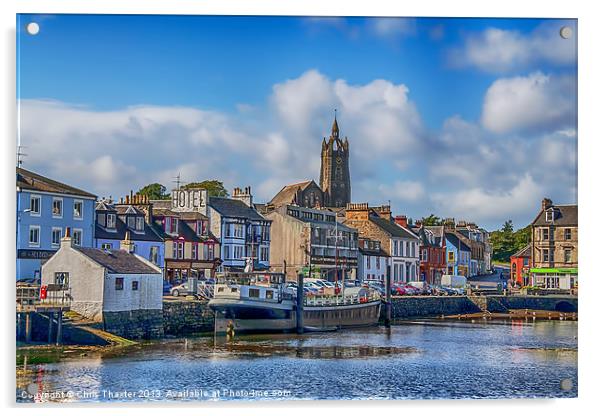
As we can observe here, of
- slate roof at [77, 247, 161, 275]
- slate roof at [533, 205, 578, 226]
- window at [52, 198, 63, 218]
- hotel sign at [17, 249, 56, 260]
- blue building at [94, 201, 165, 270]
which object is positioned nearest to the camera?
slate roof at [533, 205, 578, 226]

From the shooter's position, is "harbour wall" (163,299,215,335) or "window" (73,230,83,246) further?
"harbour wall" (163,299,215,335)

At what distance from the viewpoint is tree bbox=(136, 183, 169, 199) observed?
26.1m

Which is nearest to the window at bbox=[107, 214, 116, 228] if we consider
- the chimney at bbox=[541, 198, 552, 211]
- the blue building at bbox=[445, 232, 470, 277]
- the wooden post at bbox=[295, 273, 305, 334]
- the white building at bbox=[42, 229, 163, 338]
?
the white building at bbox=[42, 229, 163, 338]

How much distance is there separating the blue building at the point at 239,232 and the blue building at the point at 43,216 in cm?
1191

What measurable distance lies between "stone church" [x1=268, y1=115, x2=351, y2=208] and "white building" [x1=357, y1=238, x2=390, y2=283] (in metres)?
4.83

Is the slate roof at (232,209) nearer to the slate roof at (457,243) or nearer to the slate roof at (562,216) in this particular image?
the slate roof at (457,243)

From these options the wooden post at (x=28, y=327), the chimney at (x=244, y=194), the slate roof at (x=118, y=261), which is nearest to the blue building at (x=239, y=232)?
the chimney at (x=244, y=194)

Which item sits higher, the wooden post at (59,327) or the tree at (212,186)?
the tree at (212,186)

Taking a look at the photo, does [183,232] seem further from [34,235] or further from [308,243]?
[34,235]

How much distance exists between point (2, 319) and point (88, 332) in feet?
→ 24.0

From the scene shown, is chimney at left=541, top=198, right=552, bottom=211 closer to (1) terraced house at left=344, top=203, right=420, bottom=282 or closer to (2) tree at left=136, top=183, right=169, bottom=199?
(2) tree at left=136, top=183, right=169, bottom=199

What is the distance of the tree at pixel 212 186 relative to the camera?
2812 cm

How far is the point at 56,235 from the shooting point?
78.1 ft

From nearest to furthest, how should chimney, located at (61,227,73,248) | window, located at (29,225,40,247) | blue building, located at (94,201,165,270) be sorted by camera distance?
window, located at (29,225,40,247)
chimney, located at (61,227,73,248)
blue building, located at (94,201,165,270)
